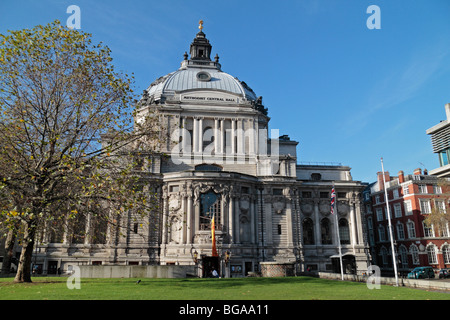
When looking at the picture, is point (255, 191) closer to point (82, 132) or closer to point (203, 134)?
point (203, 134)

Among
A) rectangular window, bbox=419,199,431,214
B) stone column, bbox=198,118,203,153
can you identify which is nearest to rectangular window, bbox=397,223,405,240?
rectangular window, bbox=419,199,431,214

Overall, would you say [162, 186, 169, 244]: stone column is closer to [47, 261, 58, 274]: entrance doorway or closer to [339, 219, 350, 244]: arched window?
[47, 261, 58, 274]: entrance doorway

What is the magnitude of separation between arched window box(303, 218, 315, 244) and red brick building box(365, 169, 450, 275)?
587 inches

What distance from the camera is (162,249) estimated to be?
51.9m

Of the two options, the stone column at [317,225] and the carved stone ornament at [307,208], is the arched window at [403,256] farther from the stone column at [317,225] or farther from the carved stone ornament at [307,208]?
the carved stone ornament at [307,208]

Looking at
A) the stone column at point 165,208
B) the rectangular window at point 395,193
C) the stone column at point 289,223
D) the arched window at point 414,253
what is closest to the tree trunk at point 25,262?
the stone column at point 165,208

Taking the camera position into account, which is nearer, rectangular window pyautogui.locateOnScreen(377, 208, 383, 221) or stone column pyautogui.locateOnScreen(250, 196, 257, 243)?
stone column pyautogui.locateOnScreen(250, 196, 257, 243)

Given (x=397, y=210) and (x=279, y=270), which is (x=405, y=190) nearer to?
(x=397, y=210)

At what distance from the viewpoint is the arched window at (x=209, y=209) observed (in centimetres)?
5156

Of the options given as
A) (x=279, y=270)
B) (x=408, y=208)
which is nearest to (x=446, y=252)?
Answer: (x=408, y=208)

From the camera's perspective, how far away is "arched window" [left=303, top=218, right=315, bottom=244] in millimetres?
60800
